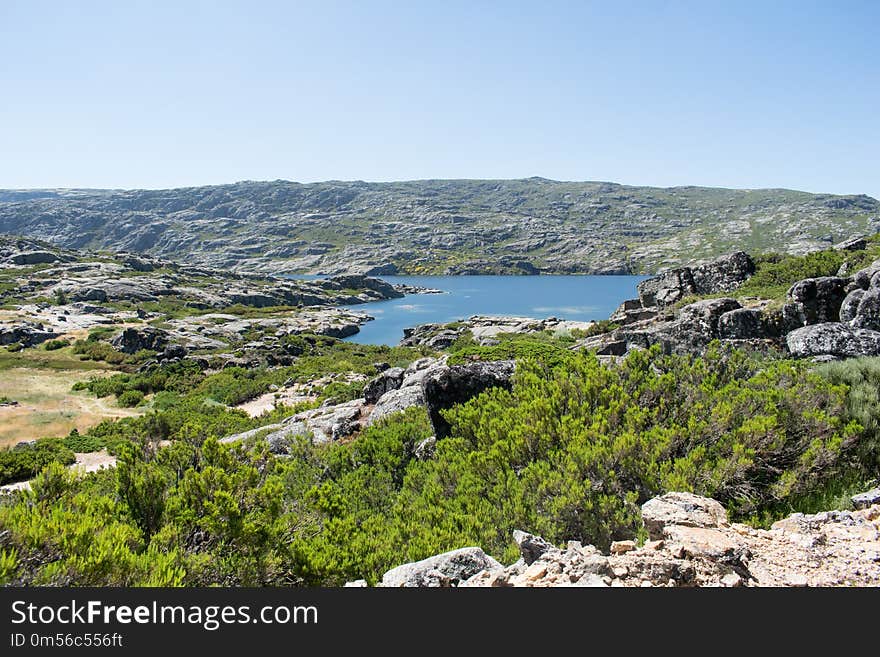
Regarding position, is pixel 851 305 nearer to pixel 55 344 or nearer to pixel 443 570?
pixel 443 570

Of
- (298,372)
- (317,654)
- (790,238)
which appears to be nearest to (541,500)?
(317,654)

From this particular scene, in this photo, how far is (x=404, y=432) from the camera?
39.6ft

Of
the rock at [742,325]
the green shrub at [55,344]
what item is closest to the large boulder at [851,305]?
the rock at [742,325]

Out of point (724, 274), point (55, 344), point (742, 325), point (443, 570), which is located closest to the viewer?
point (443, 570)

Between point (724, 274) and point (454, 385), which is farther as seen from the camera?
point (724, 274)

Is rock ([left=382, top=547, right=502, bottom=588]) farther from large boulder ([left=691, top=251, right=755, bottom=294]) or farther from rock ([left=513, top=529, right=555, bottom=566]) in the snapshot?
large boulder ([left=691, top=251, right=755, bottom=294])

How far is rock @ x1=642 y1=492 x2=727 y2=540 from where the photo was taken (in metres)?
5.27

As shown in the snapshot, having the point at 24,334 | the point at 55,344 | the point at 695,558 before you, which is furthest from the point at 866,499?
Result: the point at 24,334

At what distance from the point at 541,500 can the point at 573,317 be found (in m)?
77.3

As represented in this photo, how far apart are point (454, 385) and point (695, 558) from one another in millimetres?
7803

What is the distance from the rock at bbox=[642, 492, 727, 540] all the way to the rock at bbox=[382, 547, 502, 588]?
75.2 inches

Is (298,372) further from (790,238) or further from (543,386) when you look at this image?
(790,238)

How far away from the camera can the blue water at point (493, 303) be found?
82.5 metres

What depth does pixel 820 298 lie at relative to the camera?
703 inches
